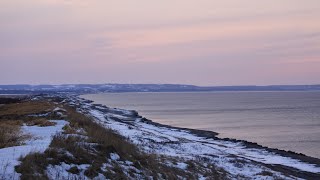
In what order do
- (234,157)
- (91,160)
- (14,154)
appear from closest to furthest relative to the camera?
(14,154), (91,160), (234,157)

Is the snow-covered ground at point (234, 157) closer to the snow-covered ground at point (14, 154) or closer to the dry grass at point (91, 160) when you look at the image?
the dry grass at point (91, 160)

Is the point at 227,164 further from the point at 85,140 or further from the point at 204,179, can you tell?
the point at 85,140

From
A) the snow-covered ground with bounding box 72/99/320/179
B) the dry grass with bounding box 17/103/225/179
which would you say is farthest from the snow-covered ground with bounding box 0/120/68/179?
the snow-covered ground with bounding box 72/99/320/179

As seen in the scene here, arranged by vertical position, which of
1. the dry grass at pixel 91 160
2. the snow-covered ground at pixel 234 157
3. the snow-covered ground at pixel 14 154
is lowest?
the snow-covered ground at pixel 234 157

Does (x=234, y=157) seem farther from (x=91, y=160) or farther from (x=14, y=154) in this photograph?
(x=14, y=154)

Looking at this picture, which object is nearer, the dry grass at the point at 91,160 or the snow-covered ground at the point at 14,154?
the snow-covered ground at the point at 14,154

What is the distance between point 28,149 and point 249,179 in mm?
11226

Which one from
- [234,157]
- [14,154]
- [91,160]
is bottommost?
[234,157]

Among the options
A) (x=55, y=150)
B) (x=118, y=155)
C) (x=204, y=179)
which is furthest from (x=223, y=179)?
(x=55, y=150)

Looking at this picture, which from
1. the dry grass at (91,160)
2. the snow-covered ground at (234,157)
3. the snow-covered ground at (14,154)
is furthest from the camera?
the snow-covered ground at (234,157)

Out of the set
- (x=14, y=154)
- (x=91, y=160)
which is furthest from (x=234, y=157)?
(x=14, y=154)

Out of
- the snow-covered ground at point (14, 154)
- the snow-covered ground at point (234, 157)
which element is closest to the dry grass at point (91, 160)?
the snow-covered ground at point (14, 154)

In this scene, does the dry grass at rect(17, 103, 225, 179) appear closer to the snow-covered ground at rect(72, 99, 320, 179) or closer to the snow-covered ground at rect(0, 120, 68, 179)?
the snow-covered ground at rect(0, 120, 68, 179)

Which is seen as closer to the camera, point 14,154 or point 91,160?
point 14,154
